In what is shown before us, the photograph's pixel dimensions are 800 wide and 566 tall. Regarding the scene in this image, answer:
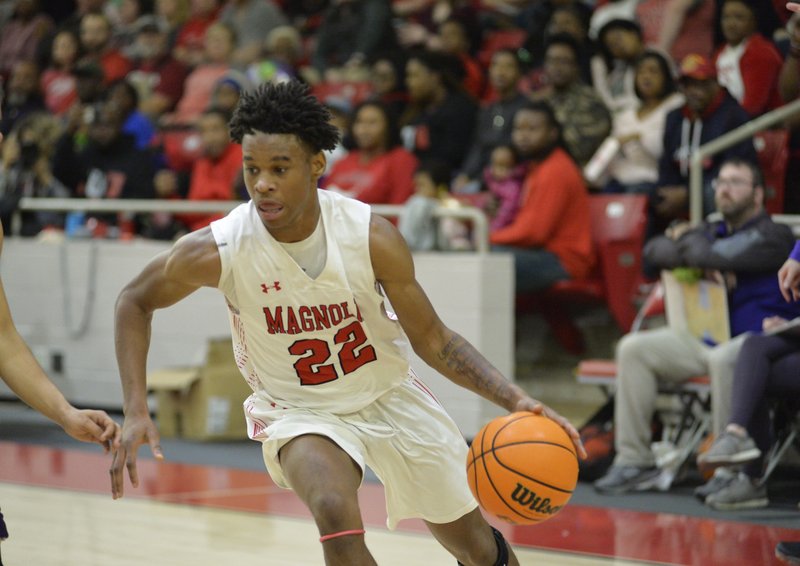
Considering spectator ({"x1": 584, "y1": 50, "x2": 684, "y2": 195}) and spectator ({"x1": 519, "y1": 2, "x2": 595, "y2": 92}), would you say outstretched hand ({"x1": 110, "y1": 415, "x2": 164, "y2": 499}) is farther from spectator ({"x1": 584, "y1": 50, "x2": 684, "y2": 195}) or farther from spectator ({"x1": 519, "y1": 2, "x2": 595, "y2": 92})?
spectator ({"x1": 519, "y1": 2, "x2": 595, "y2": 92})

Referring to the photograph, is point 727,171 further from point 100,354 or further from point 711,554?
point 100,354

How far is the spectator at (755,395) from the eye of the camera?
6145 mm

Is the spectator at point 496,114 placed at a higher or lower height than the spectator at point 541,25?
lower

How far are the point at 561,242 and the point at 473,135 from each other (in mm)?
1606

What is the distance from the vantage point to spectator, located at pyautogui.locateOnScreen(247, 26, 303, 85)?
35.6 ft

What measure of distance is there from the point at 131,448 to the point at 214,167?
638 centimetres

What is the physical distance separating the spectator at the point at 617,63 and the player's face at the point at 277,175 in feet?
17.7

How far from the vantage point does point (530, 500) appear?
3.89m

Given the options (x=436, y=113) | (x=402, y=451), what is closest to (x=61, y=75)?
(x=436, y=113)

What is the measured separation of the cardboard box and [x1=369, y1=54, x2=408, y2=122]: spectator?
99.1 inches

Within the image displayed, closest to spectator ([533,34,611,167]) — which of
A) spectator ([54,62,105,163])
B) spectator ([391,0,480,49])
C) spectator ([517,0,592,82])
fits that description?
spectator ([517,0,592,82])

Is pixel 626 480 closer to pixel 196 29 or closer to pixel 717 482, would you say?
pixel 717 482

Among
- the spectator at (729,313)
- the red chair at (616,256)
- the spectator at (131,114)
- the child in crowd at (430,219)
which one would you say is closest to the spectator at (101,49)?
the spectator at (131,114)

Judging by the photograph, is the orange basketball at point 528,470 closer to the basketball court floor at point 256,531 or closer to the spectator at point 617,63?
the basketball court floor at point 256,531
